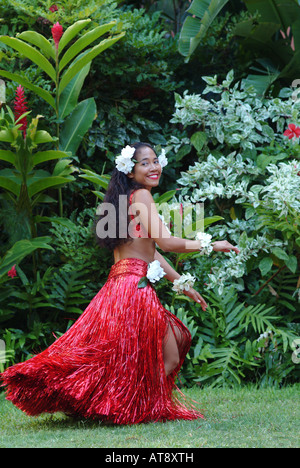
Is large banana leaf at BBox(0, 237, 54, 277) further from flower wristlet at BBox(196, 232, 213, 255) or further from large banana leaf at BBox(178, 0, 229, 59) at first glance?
large banana leaf at BBox(178, 0, 229, 59)

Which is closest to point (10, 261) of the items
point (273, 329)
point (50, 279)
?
point (50, 279)

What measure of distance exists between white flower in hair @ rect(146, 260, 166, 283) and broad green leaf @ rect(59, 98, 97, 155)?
1820mm

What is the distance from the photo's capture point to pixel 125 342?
123 inches

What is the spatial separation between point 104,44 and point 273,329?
7.49 feet

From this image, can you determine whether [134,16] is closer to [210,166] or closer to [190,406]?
[210,166]

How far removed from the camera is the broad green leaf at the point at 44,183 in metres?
4.44

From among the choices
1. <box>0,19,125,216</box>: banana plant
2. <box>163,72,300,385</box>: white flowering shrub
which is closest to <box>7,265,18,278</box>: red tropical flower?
<box>0,19,125,216</box>: banana plant

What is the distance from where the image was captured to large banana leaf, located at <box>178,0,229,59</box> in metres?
5.07

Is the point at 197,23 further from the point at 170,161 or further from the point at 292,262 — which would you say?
the point at 292,262

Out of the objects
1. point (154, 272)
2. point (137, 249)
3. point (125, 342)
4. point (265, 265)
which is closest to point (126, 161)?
point (137, 249)

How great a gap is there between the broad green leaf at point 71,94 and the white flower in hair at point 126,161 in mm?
1595

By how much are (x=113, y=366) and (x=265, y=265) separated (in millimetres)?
1643

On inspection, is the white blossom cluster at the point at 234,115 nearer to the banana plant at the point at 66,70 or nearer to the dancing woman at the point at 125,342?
the banana plant at the point at 66,70
